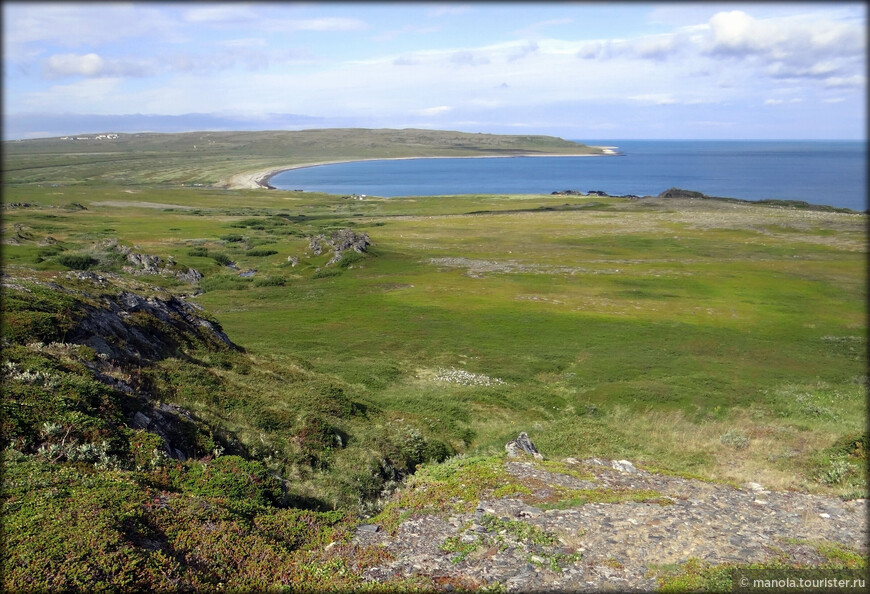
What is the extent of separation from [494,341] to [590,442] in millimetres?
23034

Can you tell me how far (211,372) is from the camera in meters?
26.1

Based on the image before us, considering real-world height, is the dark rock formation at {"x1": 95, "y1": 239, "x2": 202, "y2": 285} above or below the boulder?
above

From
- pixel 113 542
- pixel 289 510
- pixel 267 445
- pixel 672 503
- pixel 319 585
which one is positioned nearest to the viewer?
pixel 113 542

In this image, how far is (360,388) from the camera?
34938 millimetres

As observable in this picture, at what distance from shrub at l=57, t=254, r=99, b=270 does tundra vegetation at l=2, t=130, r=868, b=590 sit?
54cm

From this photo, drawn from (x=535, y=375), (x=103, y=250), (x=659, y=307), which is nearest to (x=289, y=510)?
(x=535, y=375)

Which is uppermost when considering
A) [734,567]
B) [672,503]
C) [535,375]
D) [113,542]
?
[113,542]

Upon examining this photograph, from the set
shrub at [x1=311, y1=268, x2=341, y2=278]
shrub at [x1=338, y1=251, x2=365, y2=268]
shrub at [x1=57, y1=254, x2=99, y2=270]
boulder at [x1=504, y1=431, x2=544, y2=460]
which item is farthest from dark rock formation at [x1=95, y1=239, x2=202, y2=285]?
Result: boulder at [x1=504, y1=431, x2=544, y2=460]

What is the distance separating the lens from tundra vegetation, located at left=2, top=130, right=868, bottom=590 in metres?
11.9

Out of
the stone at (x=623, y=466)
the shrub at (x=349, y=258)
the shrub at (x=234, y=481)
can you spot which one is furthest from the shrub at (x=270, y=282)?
the stone at (x=623, y=466)

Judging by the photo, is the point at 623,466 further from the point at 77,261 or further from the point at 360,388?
the point at 77,261

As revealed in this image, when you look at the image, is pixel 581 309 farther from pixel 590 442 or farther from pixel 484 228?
pixel 484 228

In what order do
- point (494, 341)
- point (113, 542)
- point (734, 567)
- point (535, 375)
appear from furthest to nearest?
point (494, 341)
point (535, 375)
point (734, 567)
point (113, 542)

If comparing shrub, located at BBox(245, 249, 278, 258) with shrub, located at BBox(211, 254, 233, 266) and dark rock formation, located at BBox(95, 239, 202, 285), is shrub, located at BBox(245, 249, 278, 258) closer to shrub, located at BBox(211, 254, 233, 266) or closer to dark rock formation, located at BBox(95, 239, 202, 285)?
shrub, located at BBox(211, 254, 233, 266)
